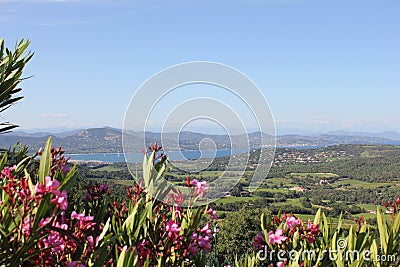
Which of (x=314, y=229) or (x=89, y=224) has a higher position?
(x=89, y=224)

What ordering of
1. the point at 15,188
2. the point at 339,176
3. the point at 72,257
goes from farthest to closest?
the point at 339,176 → the point at 72,257 → the point at 15,188

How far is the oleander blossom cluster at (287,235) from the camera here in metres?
1.99

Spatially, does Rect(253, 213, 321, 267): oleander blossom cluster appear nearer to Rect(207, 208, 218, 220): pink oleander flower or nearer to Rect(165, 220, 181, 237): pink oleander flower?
Rect(207, 208, 218, 220): pink oleander flower

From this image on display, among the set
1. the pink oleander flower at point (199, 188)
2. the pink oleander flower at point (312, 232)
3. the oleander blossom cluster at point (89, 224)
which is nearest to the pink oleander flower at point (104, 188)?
the oleander blossom cluster at point (89, 224)

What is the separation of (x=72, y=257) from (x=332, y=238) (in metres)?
1.26

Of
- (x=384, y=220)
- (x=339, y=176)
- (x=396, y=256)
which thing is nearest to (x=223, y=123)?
(x=384, y=220)

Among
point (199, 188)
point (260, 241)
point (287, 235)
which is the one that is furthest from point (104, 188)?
point (287, 235)

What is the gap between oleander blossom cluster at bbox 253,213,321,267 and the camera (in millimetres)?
1991

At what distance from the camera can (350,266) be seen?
1.53 metres

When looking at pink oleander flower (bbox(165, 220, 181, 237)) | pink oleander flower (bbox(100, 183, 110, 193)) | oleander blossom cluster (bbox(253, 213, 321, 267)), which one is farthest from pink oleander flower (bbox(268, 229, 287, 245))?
A: pink oleander flower (bbox(100, 183, 110, 193))

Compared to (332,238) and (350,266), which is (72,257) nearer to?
(350,266)

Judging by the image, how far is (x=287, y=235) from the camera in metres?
2.11

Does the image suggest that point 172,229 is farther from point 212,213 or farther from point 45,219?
point 45,219

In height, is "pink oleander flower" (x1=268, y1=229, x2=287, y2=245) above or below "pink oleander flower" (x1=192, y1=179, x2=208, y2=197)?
below
